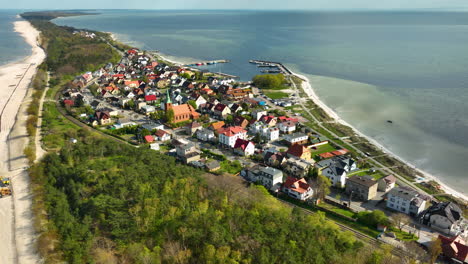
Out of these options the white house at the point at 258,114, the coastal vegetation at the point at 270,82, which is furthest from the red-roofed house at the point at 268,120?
the coastal vegetation at the point at 270,82

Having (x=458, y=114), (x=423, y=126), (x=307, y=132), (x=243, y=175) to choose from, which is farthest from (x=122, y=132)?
(x=458, y=114)

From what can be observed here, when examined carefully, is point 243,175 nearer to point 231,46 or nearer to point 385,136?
point 385,136

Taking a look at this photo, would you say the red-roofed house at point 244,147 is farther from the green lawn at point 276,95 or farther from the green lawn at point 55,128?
the green lawn at point 276,95

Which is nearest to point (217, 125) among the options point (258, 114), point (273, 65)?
point (258, 114)

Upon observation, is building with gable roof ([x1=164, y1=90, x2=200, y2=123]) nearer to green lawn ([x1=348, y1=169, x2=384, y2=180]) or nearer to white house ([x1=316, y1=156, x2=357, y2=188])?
white house ([x1=316, y1=156, x2=357, y2=188])

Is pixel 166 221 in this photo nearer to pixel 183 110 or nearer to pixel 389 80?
pixel 183 110

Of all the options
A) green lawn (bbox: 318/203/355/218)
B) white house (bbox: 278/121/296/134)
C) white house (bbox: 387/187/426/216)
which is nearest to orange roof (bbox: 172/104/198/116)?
white house (bbox: 278/121/296/134)
